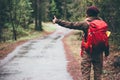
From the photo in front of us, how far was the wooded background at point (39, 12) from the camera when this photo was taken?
1697 centimetres

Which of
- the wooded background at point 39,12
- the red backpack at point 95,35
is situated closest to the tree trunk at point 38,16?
the wooded background at point 39,12

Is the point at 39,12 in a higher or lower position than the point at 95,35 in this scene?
lower

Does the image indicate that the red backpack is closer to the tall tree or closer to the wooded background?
the wooded background

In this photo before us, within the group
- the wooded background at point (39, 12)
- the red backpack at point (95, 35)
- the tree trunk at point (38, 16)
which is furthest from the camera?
the tree trunk at point (38, 16)

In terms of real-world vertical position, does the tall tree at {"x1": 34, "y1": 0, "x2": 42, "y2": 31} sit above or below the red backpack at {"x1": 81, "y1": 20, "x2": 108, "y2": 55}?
below

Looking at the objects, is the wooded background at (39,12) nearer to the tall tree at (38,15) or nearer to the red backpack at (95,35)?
the tall tree at (38,15)

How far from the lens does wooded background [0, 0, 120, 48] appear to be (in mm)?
16969

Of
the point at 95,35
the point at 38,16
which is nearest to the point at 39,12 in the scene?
the point at 38,16

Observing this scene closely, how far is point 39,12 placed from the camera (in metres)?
63.9

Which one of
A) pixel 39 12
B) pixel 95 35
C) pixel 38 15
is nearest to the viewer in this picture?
pixel 95 35

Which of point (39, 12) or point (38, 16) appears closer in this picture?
point (38, 16)

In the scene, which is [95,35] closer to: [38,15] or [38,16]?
[38,16]

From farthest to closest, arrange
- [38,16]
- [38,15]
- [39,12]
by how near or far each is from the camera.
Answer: [39,12] → [38,15] → [38,16]

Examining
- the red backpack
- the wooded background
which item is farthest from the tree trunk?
the red backpack
